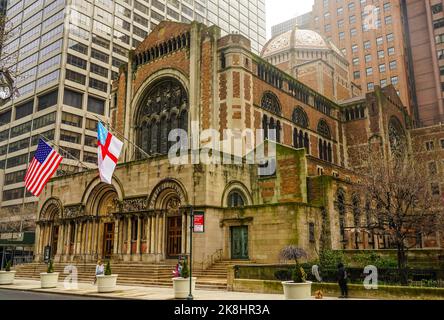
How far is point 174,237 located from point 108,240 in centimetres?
813

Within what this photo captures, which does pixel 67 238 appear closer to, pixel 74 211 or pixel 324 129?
pixel 74 211

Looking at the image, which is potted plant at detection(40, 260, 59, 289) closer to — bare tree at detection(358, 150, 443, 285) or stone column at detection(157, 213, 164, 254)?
stone column at detection(157, 213, 164, 254)

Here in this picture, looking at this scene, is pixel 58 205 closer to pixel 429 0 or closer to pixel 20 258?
pixel 20 258

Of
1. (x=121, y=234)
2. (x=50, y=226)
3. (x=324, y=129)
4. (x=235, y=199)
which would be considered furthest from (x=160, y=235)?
(x=324, y=129)

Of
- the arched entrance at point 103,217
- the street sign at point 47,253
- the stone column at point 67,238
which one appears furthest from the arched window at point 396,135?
the street sign at point 47,253

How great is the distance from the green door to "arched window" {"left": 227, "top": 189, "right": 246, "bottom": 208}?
2581 mm

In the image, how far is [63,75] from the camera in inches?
2874

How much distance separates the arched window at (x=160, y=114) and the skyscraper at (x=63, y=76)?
1074 inches

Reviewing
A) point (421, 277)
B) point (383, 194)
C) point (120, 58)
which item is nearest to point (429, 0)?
point (120, 58)

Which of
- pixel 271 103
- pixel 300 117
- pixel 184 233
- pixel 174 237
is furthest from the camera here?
pixel 300 117

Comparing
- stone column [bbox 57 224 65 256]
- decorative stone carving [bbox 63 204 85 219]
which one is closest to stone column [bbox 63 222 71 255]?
stone column [bbox 57 224 65 256]

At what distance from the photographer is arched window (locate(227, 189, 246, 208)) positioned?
1302 inches

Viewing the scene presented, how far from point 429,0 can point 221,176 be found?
242ft

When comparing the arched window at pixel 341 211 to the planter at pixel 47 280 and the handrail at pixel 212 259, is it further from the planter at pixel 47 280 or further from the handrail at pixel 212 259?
the planter at pixel 47 280
